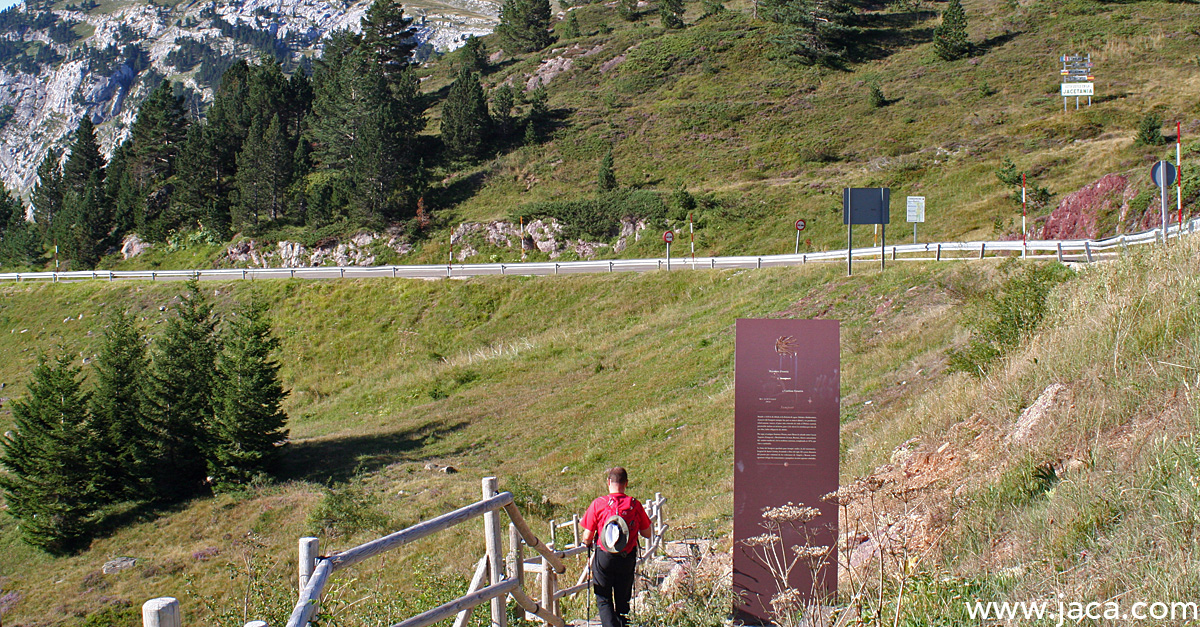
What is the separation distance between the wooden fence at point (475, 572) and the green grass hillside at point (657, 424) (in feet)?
3.26

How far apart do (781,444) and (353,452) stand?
17867 mm

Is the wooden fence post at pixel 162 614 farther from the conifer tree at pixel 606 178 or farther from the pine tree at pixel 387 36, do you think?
the pine tree at pixel 387 36

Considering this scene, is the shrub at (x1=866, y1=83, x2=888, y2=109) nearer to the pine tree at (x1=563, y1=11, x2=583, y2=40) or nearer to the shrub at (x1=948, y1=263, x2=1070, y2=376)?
the pine tree at (x1=563, y1=11, x2=583, y2=40)

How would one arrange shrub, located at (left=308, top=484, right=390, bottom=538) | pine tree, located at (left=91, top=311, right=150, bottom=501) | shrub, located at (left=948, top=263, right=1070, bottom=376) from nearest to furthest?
shrub, located at (left=948, top=263, right=1070, bottom=376) < shrub, located at (left=308, top=484, right=390, bottom=538) < pine tree, located at (left=91, top=311, right=150, bottom=501)

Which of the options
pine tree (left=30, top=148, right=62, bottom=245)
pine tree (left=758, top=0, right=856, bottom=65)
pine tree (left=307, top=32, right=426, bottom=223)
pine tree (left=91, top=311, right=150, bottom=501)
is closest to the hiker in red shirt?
pine tree (left=91, top=311, right=150, bottom=501)

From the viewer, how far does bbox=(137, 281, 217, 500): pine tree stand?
2067 cm

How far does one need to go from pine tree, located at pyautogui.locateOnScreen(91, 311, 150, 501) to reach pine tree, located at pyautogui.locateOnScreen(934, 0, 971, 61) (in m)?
54.7

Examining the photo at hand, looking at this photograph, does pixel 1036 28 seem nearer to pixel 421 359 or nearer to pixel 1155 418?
pixel 421 359

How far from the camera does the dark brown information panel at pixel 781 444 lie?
5344 mm

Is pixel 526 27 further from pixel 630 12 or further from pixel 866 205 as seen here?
pixel 866 205

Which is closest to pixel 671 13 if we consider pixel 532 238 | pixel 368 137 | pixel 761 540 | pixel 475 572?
pixel 368 137

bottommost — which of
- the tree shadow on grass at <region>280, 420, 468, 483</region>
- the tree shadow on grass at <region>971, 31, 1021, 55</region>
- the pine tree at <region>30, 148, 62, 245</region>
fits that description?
the tree shadow on grass at <region>280, 420, 468, 483</region>

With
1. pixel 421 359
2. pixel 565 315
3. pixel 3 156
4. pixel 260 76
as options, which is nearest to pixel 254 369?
pixel 421 359

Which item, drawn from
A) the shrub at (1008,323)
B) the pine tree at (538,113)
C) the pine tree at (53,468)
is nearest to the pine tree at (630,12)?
the pine tree at (538,113)
